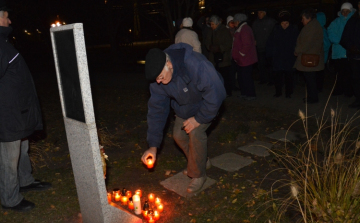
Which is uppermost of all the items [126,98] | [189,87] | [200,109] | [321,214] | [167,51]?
[167,51]

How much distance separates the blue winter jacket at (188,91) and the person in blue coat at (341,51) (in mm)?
5008

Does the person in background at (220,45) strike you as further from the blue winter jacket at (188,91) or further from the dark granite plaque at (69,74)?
the dark granite plaque at (69,74)

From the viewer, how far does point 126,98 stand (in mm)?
9992

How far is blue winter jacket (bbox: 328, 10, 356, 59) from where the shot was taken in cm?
744

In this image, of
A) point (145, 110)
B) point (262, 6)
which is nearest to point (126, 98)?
point (145, 110)

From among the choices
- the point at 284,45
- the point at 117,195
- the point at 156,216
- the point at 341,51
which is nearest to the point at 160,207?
the point at 156,216

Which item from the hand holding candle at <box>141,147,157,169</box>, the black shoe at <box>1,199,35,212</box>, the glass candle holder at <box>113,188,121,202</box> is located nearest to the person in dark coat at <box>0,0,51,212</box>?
the black shoe at <box>1,199,35,212</box>

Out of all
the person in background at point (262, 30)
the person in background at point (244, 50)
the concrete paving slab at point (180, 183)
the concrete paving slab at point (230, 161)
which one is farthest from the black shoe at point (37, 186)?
the person in background at point (262, 30)

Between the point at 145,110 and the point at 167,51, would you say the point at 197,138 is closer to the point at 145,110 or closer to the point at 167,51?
the point at 167,51

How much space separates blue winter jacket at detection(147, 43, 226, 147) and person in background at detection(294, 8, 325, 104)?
4.33 metres

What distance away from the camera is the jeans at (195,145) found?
4.01 meters

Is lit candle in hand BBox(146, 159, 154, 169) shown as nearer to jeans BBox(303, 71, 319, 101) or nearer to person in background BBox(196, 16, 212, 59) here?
jeans BBox(303, 71, 319, 101)

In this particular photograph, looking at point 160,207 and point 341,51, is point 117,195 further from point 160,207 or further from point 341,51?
point 341,51

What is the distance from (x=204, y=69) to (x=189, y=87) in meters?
0.28
